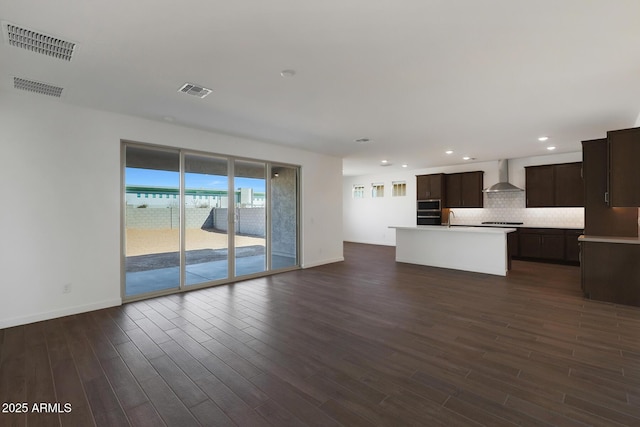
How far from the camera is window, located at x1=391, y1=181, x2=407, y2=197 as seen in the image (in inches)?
429

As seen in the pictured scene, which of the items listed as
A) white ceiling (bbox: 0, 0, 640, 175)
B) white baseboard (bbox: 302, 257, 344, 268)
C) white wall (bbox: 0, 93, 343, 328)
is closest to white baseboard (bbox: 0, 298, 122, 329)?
white wall (bbox: 0, 93, 343, 328)

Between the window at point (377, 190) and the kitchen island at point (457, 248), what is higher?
the window at point (377, 190)

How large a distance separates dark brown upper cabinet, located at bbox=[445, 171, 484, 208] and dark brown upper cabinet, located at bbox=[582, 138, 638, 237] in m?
3.97

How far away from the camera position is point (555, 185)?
753 cm

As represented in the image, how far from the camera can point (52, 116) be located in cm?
379

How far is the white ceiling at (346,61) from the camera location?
2129 mm

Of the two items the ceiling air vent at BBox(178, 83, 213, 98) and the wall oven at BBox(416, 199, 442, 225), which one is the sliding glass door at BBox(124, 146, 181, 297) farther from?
the wall oven at BBox(416, 199, 442, 225)

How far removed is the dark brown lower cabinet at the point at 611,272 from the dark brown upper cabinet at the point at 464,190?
4.51 metres

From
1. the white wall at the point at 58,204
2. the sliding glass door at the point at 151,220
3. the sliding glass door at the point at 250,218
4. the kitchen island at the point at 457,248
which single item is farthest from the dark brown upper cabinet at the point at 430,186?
the white wall at the point at 58,204

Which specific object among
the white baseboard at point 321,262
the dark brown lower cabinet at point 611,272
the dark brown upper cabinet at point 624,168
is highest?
the dark brown upper cabinet at point 624,168

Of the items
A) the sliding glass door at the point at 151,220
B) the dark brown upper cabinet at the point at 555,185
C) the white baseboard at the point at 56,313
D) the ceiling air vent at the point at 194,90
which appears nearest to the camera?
the ceiling air vent at the point at 194,90

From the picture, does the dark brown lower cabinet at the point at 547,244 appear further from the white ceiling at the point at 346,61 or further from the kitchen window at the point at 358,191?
the kitchen window at the point at 358,191

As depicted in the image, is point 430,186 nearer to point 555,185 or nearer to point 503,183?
point 503,183

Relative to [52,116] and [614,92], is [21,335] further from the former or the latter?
[614,92]
